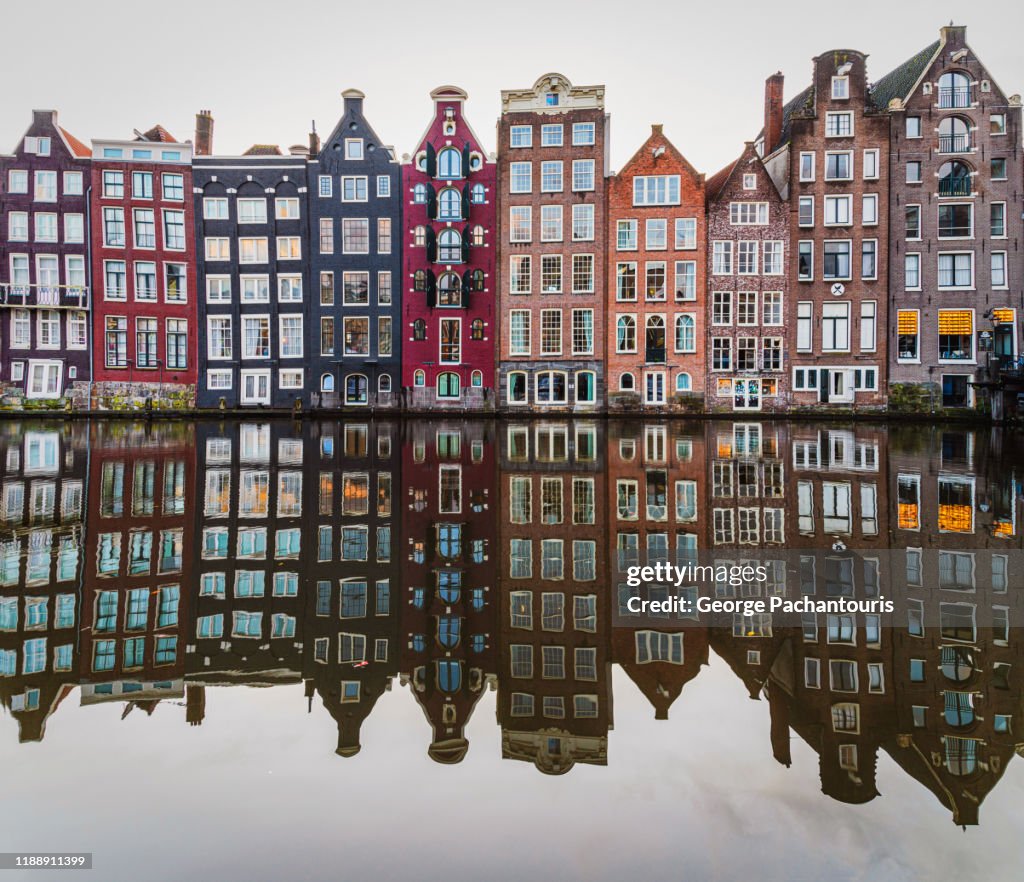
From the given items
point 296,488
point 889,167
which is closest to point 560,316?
point 889,167

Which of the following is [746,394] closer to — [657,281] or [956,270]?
[657,281]

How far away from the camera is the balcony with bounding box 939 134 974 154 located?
4447 cm

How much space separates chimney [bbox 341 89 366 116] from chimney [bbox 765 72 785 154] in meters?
25.9

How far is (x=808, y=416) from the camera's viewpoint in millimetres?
44594

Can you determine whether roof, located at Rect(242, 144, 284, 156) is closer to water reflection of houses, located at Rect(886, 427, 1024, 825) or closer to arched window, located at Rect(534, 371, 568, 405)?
arched window, located at Rect(534, 371, 568, 405)

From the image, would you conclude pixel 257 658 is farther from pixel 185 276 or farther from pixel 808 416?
pixel 185 276

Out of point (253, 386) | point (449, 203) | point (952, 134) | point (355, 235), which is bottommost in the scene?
point (253, 386)

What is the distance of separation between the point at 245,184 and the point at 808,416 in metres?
37.8

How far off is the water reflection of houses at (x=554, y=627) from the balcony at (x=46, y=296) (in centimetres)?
4367

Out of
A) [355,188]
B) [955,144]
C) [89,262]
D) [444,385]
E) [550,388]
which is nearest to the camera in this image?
[955,144]

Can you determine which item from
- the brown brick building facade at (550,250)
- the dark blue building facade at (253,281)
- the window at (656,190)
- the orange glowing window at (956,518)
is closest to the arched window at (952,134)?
the window at (656,190)

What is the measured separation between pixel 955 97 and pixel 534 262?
26.4m

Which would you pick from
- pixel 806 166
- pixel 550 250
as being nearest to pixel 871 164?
pixel 806 166

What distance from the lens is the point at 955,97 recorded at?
4450cm
